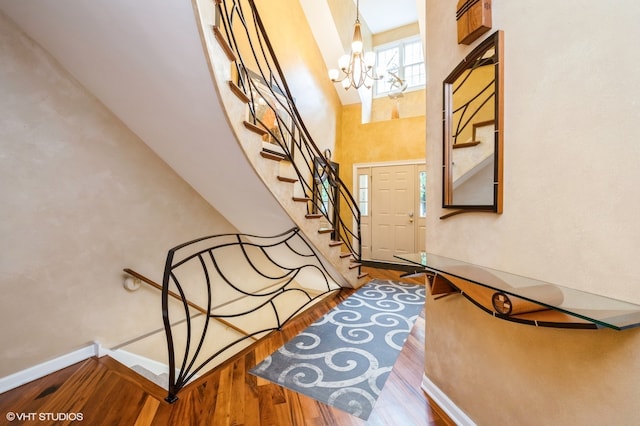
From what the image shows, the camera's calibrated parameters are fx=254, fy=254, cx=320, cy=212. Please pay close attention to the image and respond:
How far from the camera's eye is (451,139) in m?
1.28

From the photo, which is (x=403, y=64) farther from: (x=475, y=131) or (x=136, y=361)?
(x=136, y=361)

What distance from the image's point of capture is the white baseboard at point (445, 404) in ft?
3.96

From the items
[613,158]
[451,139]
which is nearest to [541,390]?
[613,158]

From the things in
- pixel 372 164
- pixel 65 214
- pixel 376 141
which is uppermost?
pixel 376 141

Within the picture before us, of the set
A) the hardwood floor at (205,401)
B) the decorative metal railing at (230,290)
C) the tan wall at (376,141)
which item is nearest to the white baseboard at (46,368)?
the hardwood floor at (205,401)

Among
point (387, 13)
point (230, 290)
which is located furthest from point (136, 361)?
point (387, 13)

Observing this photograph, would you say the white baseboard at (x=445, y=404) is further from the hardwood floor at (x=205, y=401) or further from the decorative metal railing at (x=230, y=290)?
the decorative metal railing at (x=230, y=290)

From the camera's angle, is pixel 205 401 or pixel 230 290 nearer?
pixel 205 401

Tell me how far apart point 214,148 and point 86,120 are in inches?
37.8

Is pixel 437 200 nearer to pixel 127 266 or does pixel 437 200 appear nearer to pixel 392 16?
pixel 127 266

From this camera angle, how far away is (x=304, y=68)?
430 cm

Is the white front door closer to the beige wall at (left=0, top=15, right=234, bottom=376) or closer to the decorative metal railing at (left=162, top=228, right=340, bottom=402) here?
the decorative metal railing at (left=162, top=228, right=340, bottom=402)

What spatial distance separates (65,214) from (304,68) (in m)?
3.83

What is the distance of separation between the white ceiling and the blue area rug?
566cm
